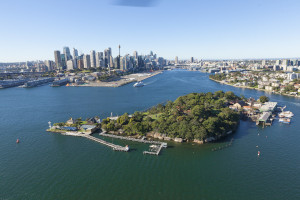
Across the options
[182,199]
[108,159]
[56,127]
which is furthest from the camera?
[56,127]

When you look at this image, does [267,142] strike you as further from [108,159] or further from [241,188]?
[108,159]

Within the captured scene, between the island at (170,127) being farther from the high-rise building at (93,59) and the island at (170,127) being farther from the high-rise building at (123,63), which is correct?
the high-rise building at (93,59)

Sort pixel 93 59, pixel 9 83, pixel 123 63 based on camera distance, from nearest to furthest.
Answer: pixel 9 83 → pixel 123 63 → pixel 93 59

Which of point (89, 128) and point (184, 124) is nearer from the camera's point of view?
point (184, 124)

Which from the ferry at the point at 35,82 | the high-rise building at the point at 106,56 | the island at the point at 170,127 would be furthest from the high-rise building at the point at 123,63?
the island at the point at 170,127

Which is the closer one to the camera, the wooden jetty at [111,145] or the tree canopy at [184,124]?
the wooden jetty at [111,145]

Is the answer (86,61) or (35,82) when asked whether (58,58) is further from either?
(35,82)

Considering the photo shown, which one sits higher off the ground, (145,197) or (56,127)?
(56,127)

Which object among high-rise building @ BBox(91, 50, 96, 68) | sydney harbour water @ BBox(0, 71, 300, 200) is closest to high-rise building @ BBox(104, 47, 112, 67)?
high-rise building @ BBox(91, 50, 96, 68)

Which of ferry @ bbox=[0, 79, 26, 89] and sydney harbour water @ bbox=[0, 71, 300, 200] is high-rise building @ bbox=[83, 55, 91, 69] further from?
sydney harbour water @ bbox=[0, 71, 300, 200]

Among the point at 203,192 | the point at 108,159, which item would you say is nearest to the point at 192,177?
the point at 203,192

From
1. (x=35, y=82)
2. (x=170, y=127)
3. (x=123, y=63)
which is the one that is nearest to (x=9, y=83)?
(x=35, y=82)
